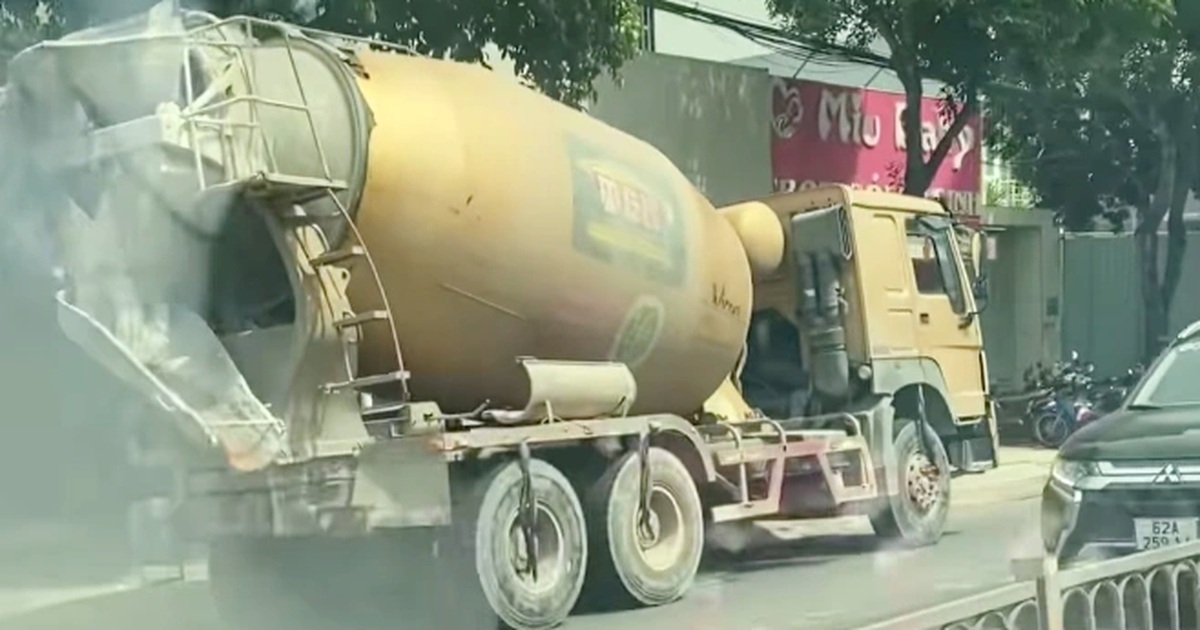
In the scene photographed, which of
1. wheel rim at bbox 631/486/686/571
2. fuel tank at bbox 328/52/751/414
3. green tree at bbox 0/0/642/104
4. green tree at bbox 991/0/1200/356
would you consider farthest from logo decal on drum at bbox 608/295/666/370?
green tree at bbox 991/0/1200/356

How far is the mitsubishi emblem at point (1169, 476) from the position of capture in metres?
7.64

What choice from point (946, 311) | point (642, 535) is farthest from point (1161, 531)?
point (946, 311)

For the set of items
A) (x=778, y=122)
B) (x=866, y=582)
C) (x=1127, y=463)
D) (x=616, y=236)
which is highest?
(x=778, y=122)

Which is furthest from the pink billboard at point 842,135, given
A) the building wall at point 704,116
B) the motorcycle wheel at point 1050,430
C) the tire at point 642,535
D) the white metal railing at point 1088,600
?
the white metal railing at point 1088,600

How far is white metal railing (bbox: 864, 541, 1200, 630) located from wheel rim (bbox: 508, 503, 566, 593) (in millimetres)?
3753

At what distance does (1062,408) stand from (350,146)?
13.0 m

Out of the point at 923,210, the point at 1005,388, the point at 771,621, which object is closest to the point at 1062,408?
the point at 1005,388

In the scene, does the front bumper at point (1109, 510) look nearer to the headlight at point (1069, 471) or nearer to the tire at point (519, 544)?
the headlight at point (1069, 471)

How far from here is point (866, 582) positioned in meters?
10.3

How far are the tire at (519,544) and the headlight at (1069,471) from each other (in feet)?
7.72

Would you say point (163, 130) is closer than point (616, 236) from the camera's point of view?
Yes

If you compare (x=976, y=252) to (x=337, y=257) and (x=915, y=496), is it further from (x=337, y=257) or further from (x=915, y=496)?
(x=337, y=257)

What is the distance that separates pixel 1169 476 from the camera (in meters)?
7.68

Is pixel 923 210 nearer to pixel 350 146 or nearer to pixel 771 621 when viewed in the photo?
pixel 771 621
